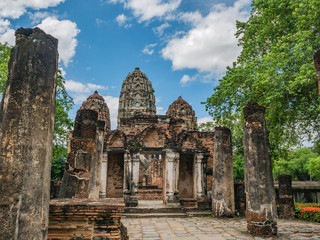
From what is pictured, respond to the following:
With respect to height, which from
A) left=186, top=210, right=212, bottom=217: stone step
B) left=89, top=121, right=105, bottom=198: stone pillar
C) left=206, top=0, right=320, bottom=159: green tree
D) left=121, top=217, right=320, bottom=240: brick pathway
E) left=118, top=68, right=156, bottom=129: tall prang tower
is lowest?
left=186, top=210, right=212, bottom=217: stone step

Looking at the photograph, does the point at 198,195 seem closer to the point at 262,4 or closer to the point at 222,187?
the point at 222,187

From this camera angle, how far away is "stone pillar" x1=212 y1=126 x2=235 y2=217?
10.5 meters

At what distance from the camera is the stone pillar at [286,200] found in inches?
416

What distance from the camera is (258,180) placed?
279 inches

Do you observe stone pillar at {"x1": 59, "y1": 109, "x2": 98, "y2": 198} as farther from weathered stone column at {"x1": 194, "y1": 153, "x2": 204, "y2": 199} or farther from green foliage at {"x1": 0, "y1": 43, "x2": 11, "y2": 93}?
green foliage at {"x1": 0, "y1": 43, "x2": 11, "y2": 93}

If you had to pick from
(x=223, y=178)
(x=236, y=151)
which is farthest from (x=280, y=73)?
(x=236, y=151)

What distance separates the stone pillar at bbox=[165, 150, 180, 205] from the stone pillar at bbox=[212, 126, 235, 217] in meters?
2.17

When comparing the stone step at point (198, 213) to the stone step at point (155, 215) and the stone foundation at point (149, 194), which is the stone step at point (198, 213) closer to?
the stone step at point (155, 215)

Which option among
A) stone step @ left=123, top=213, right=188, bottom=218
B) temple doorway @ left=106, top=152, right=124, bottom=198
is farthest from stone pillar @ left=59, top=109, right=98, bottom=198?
temple doorway @ left=106, top=152, right=124, bottom=198

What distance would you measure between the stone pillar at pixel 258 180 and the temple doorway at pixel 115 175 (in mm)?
8977

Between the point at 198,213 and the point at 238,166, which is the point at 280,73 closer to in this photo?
the point at 198,213

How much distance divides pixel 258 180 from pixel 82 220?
16.6 feet

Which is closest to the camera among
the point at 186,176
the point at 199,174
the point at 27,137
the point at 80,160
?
the point at 27,137

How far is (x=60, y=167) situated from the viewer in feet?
92.3
